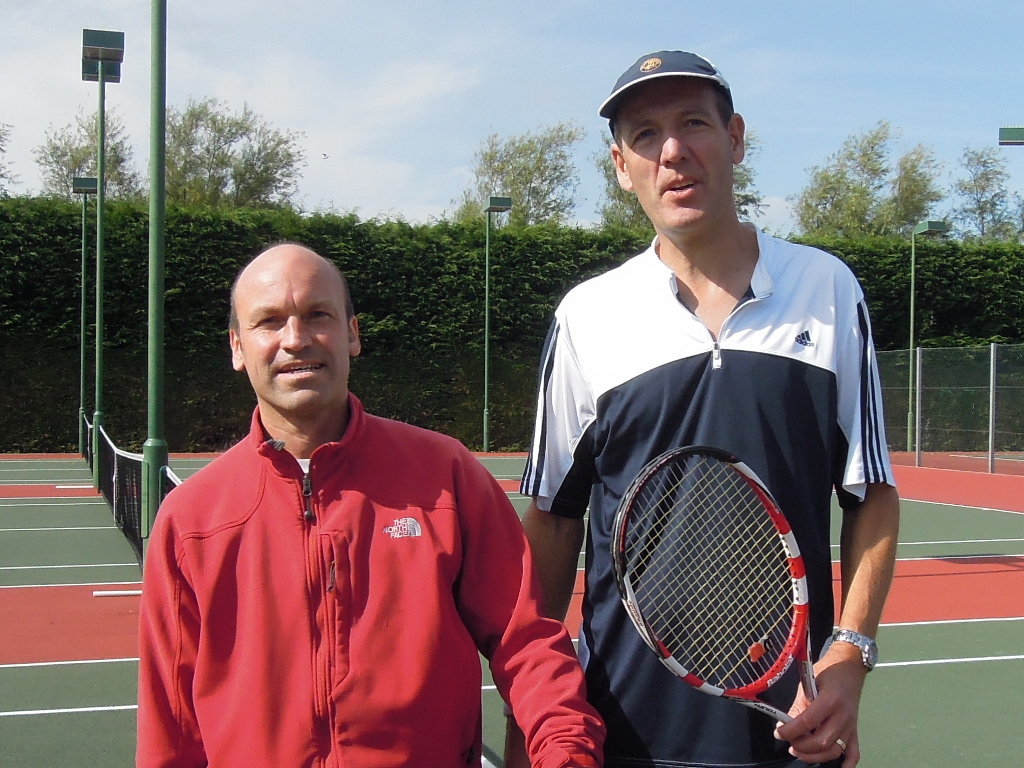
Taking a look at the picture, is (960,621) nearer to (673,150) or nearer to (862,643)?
(862,643)

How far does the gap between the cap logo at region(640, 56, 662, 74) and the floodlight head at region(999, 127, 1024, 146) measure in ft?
49.5

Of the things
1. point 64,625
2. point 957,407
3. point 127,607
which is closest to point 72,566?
point 127,607

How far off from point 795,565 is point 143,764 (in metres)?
1.19

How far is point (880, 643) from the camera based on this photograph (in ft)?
20.1

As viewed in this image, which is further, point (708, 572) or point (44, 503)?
point (44, 503)

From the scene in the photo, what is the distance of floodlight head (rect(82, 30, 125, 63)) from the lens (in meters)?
12.2

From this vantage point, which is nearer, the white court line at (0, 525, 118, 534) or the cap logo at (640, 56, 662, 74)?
the cap logo at (640, 56, 662, 74)

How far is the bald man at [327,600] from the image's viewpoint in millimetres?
1823

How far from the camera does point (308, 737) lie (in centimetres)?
181

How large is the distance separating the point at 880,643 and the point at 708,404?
4.79 meters

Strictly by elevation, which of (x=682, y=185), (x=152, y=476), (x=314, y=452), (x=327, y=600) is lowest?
(x=152, y=476)

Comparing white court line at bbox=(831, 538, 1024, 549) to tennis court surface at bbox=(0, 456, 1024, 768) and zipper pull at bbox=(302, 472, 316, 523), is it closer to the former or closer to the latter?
tennis court surface at bbox=(0, 456, 1024, 768)

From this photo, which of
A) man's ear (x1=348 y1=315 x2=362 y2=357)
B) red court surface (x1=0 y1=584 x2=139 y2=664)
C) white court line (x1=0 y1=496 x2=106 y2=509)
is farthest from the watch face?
white court line (x1=0 y1=496 x2=106 y2=509)

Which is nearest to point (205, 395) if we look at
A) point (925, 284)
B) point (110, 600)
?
point (110, 600)
